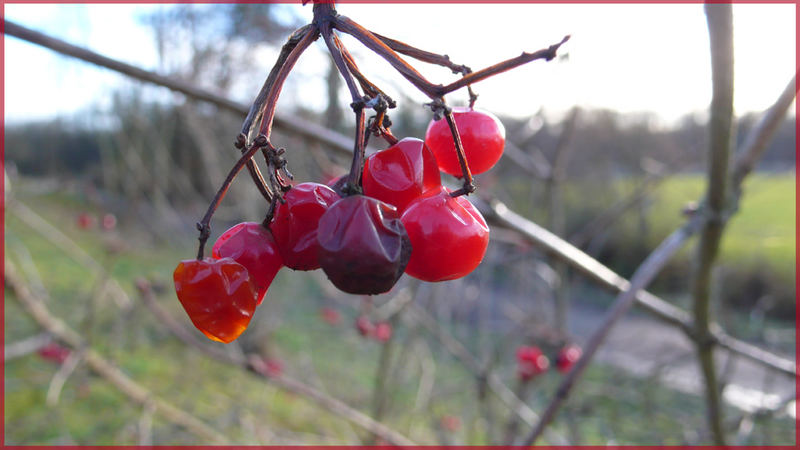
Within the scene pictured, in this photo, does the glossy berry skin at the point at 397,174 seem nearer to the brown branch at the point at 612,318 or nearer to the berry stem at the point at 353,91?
the berry stem at the point at 353,91

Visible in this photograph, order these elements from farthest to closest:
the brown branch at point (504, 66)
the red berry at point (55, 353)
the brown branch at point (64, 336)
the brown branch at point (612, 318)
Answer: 1. the red berry at point (55, 353)
2. the brown branch at point (64, 336)
3. the brown branch at point (612, 318)
4. the brown branch at point (504, 66)

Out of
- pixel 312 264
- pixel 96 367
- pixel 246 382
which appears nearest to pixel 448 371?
pixel 246 382

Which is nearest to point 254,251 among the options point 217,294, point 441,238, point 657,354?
point 217,294

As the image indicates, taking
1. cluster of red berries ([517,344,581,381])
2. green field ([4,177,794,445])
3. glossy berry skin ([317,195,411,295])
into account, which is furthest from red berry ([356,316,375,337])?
glossy berry skin ([317,195,411,295])

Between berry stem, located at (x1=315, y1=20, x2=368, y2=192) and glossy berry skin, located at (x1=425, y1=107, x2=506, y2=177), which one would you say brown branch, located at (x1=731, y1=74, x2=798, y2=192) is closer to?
glossy berry skin, located at (x1=425, y1=107, x2=506, y2=177)

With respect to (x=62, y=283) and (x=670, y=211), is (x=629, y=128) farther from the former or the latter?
(x=62, y=283)

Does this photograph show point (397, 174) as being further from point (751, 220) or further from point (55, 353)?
point (751, 220)

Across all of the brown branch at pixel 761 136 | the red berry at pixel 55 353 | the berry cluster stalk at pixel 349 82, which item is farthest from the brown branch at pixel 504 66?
the red berry at pixel 55 353
